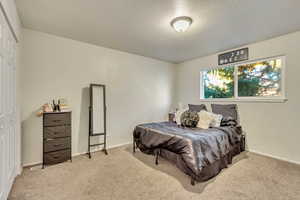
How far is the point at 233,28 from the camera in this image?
2.56m

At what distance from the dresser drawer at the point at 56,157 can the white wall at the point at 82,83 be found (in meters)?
0.29

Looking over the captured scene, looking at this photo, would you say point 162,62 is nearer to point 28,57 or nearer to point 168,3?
point 168,3

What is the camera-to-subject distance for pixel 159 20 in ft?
7.63

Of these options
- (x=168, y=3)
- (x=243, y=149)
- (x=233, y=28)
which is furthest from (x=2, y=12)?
(x=243, y=149)

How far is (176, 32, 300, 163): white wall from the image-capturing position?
8.72 ft

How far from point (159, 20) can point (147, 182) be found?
2518 millimetres

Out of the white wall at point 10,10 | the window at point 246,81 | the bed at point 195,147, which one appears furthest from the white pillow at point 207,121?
the white wall at point 10,10

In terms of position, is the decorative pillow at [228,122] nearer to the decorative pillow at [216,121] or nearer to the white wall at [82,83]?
the decorative pillow at [216,121]

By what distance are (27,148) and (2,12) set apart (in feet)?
7.21

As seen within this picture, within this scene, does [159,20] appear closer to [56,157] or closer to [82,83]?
[82,83]

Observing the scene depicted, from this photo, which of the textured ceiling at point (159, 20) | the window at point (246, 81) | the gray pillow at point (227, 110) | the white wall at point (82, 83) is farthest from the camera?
the gray pillow at point (227, 110)

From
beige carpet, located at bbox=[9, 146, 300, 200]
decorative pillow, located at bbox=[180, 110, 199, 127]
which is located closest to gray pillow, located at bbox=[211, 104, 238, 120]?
decorative pillow, located at bbox=[180, 110, 199, 127]

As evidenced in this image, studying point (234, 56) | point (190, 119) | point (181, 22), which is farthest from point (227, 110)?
point (181, 22)

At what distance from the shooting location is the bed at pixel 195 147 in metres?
2.01
